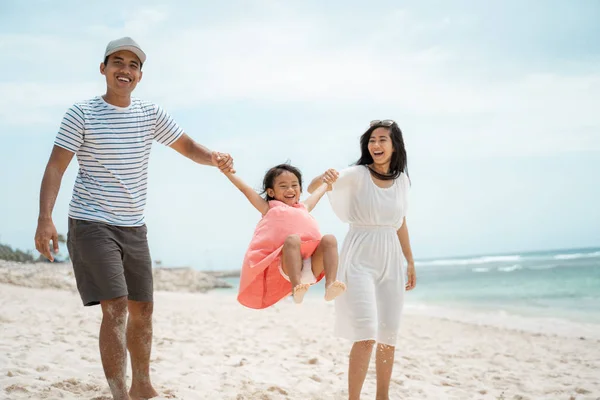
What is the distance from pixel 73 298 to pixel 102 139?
34.5ft

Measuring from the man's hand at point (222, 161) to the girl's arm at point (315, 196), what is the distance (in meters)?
0.68

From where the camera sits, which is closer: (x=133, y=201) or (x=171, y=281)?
(x=133, y=201)

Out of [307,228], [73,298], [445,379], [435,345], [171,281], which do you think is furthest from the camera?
[171,281]

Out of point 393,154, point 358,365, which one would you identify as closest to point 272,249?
point 358,365

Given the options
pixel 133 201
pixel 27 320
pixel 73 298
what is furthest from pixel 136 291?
pixel 73 298

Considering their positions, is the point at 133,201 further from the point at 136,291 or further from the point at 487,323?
the point at 487,323

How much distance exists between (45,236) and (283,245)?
1576mm

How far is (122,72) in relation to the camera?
148 inches

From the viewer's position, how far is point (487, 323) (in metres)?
13.4

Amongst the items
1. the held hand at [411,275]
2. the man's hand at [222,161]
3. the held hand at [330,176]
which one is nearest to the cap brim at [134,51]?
the man's hand at [222,161]

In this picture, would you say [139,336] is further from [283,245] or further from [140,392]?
[283,245]

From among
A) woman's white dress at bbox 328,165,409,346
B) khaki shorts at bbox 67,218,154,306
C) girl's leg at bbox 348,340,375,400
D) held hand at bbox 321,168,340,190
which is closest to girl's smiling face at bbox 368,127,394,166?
woman's white dress at bbox 328,165,409,346

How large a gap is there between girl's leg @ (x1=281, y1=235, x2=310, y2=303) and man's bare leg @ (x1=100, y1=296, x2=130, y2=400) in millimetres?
1162

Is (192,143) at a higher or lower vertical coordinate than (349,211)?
higher
